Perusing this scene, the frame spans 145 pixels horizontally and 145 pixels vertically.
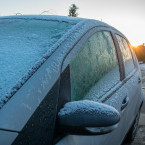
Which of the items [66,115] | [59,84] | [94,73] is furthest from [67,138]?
[94,73]

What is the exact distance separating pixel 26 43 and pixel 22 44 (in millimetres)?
28

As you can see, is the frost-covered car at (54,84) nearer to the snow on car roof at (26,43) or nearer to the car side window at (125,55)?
the snow on car roof at (26,43)

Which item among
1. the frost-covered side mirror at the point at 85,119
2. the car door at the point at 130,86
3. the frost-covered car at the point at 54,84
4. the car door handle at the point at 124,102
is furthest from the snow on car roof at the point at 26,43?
the car door at the point at 130,86

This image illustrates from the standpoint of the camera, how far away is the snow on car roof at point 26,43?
1.33 m

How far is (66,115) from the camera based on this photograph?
4.25 feet

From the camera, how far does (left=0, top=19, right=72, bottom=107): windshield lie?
54.4 inches

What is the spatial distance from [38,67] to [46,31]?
1.80ft

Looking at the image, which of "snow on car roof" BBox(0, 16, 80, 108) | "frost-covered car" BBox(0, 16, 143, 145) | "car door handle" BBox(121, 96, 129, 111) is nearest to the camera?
"frost-covered car" BBox(0, 16, 143, 145)

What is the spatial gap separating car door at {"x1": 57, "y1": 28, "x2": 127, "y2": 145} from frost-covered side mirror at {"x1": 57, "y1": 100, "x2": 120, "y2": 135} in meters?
0.10

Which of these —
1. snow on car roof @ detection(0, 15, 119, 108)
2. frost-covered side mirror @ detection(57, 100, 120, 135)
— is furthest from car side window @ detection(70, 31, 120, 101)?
frost-covered side mirror @ detection(57, 100, 120, 135)

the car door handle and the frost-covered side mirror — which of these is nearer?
the frost-covered side mirror

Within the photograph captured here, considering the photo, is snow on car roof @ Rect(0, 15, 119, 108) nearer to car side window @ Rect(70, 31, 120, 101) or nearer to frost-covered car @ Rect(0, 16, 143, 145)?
frost-covered car @ Rect(0, 16, 143, 145)

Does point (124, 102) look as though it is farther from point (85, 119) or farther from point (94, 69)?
point (85, 119)

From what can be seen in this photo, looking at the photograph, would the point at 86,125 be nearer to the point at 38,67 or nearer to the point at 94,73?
the point at 38,67
